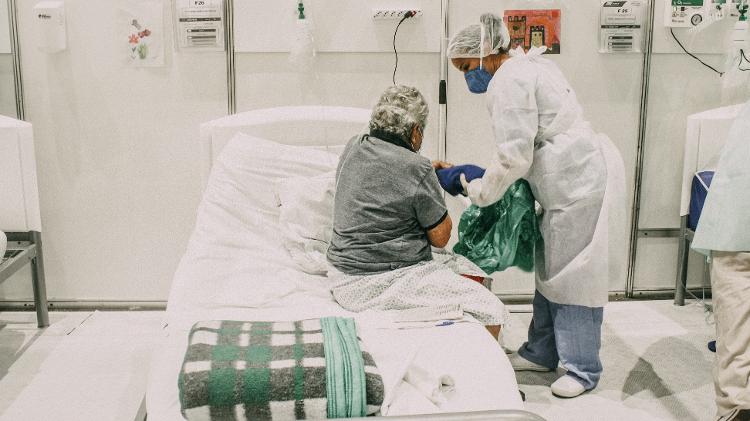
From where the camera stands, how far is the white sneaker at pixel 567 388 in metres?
2.83

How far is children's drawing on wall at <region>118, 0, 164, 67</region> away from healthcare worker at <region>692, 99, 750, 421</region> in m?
2.48

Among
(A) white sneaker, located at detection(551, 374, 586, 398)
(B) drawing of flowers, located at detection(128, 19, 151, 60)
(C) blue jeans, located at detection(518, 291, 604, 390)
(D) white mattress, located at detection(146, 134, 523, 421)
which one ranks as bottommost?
(A) white sneaker, located at detection(551, 374, 586, 398)

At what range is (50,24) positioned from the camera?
3.46m

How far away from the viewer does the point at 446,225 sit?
98.4 inches

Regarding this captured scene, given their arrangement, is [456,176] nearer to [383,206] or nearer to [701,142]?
[383,206]

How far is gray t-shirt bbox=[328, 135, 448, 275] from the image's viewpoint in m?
2.41

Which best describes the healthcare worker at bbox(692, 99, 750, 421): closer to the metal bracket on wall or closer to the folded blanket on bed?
the folded blanket on bed

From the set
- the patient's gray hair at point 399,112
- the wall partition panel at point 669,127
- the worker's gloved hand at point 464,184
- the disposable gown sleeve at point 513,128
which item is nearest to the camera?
the patient's gray hair at point 399,112

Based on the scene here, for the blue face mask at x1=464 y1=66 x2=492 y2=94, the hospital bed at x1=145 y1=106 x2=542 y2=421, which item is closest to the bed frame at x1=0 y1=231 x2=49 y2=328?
the hospital bed at x1=145 y1=106 x2=542 y2=421

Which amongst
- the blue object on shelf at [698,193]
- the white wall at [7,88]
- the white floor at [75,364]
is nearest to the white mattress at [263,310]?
the white floor at [75,364]

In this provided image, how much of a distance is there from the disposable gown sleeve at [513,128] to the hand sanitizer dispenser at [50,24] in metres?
2.08

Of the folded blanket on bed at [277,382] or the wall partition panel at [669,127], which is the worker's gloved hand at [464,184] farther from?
the wall partition panel at [669,127]

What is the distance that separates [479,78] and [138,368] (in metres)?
1.80

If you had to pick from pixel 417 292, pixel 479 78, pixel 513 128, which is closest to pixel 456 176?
pixel 513 128
